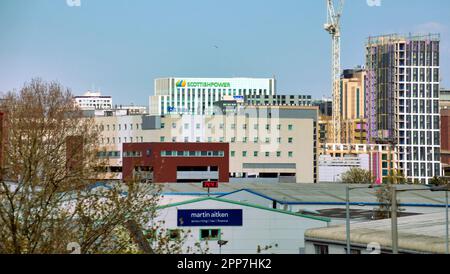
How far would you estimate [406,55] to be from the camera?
337ft

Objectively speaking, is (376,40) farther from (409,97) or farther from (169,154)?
(169,154)

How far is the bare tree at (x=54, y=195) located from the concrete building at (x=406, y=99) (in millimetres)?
79072

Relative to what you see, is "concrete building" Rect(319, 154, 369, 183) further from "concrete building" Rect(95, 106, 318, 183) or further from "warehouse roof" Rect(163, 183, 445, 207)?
"warehouse roof" Rect(163, 183, 445, 207)

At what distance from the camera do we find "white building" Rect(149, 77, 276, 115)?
69188 mm

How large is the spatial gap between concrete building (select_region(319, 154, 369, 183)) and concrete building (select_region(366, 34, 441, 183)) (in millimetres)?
3634

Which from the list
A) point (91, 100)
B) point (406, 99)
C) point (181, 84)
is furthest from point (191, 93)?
point (406, 99)

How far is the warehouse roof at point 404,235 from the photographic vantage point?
447 inches

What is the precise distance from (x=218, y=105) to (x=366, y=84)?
49.2m

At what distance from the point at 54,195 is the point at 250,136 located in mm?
57209

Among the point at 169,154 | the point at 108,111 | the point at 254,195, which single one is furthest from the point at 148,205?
→ the point at 108,111

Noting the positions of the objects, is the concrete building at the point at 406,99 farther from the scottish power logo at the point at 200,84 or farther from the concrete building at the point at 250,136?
the concrete building at the point at 250,136

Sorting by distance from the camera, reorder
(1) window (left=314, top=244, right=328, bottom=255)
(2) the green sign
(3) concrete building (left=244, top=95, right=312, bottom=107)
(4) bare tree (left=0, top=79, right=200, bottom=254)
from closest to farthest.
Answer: (4) bare tree (left=0, top=79, right=200, bottom=254) → (1) window (left=314, top=244, right=328, bottom=255) → (2) the green sign → (3) concrete building (left=244, top=95, right=312, bottom=107)

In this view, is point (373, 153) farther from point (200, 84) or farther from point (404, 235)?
point (404, 235)

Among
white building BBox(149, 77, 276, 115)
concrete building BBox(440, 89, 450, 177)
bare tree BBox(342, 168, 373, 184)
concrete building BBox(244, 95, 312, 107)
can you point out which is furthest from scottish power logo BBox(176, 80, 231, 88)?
concrete building BBox(440, 89, 450, 177)
